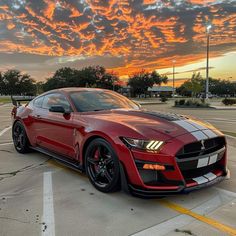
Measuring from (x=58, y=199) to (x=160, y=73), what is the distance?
313 ft

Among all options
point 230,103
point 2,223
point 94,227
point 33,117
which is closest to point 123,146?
point 94,227

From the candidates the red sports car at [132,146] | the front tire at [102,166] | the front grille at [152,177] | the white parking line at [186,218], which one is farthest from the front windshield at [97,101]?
the white parking line at [186,218]

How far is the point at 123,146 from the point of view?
12.0 feet

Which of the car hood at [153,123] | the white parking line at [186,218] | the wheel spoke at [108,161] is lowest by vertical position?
the white parking line at [186,218]

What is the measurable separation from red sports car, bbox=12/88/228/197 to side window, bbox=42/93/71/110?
0.02 meters

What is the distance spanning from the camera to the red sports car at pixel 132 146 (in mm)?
3494

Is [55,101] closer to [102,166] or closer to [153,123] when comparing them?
[102,166]

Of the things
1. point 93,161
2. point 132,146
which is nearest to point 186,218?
point 132,146

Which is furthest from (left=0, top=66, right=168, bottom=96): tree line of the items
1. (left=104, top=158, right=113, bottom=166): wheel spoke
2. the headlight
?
the headlight

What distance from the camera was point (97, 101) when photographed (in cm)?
513

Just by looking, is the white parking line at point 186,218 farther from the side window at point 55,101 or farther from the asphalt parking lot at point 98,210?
the side window at point 55,101

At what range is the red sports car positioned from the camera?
3.49m

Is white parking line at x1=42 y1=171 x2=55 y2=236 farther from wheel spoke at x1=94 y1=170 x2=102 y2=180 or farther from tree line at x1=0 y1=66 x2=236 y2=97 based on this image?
tree line at x1=0 y1=66 x2=236 y2=97

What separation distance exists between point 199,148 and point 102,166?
1340 millimetres
